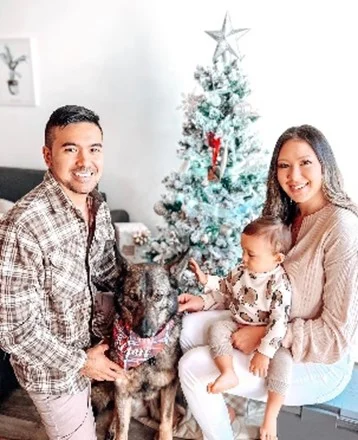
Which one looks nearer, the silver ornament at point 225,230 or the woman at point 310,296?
the woman at point 310,296

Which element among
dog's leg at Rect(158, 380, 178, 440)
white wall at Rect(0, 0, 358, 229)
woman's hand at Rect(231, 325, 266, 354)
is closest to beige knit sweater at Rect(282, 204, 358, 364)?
woman's hand at Rect(231, 325, 266, 354)

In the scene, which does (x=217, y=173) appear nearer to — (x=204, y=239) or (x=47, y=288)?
(x=204, y=239)

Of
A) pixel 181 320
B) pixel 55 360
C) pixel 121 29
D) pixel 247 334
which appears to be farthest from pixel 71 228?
pixel 121 29

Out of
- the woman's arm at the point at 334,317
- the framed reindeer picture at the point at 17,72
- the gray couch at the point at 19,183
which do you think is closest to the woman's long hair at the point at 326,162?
the woman's arm at the point at 334,317

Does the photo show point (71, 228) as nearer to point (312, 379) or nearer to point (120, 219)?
point (312, 379)

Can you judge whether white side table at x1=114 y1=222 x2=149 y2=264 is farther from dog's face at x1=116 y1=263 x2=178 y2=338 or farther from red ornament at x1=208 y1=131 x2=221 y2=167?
dog's face at x1=116 y1=263 x2=178 y2=338

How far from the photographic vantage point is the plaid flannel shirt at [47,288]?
5.12 feet

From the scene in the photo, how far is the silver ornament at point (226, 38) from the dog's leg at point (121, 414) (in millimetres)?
1615

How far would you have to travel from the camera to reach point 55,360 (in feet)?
5.49

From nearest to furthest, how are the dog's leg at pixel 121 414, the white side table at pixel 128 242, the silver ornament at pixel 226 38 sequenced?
the dog's leg at pixel 121 414
the silver ornament at pixel 226 38
the white side table at pixel 128 242

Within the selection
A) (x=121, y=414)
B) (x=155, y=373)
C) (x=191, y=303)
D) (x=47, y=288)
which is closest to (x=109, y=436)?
(x=121, y=414)

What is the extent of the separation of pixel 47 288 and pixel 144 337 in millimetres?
373

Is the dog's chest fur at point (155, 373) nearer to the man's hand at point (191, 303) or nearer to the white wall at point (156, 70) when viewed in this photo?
the man's hand at point (191, 303)

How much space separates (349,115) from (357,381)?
4.96 ft
